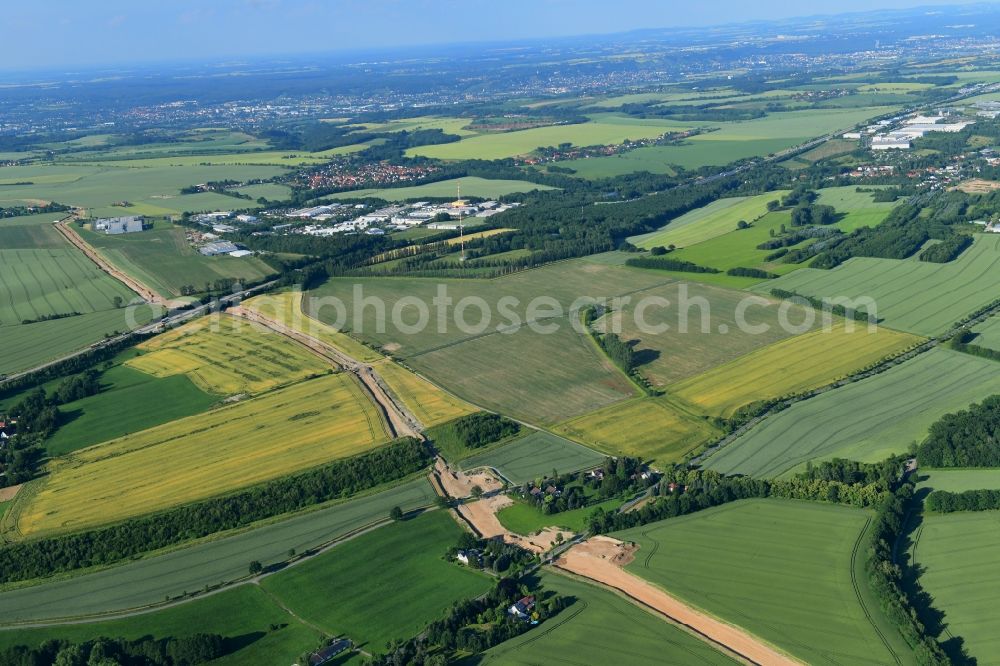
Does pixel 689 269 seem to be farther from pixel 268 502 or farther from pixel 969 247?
pixel 268 502

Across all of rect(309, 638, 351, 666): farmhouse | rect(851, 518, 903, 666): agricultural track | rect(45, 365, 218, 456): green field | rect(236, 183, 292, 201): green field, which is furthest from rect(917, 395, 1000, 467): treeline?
rect(236, 183, 292, 201): green field

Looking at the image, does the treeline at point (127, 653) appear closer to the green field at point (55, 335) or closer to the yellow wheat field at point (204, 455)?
the yellow wheat field at point (204, 455)

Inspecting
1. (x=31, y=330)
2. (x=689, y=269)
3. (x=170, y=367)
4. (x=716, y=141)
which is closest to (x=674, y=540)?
(x=170, y=367)

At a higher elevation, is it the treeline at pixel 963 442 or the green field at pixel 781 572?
the treeline at pixel 963 442

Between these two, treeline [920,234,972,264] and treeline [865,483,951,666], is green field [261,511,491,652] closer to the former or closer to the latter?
treeline [865,483,951,666]

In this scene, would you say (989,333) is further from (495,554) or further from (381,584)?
(381,584)

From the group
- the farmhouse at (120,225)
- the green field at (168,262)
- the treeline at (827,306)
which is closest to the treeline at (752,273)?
the treeline at (827,306)

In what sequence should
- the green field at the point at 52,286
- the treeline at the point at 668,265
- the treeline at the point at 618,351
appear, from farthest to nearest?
the treeline at the point at 668,265
the green field at the point at 52,286
the treeline at the point at 618,351
